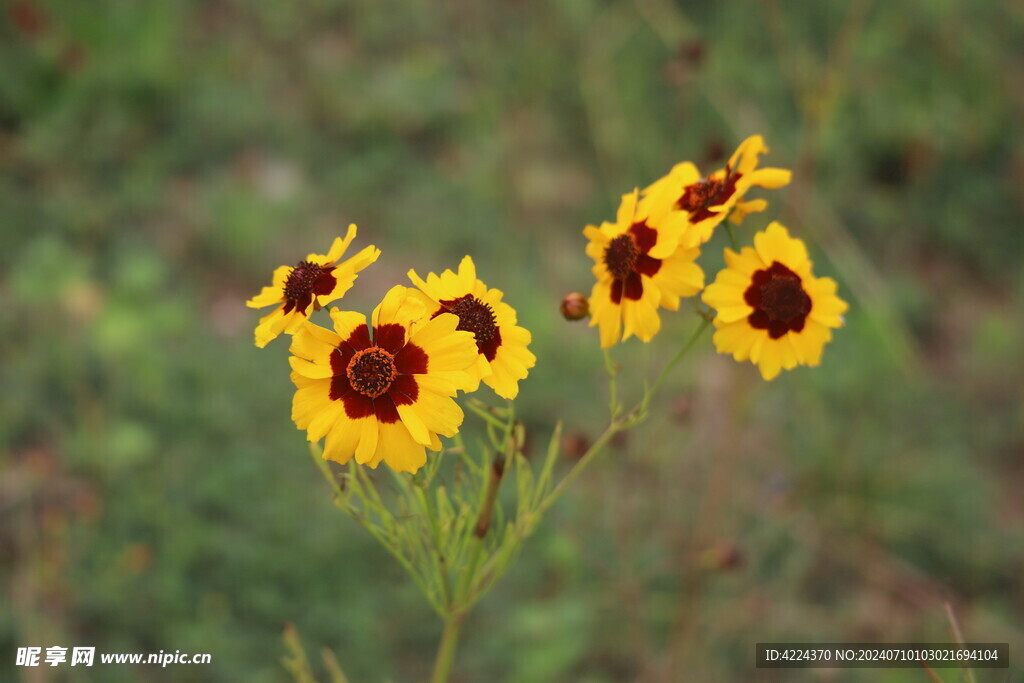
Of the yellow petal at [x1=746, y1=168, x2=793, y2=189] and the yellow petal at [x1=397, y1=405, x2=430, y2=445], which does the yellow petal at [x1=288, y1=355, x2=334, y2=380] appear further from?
the yellow petal at [x1=746, y1=168, x2=793, y2=189]

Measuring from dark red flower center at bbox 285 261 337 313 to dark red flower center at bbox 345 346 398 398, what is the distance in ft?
0.34

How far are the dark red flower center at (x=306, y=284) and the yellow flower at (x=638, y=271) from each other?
0.28 meters

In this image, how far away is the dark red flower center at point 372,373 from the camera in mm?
878

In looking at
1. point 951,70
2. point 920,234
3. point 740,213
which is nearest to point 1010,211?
point 920,234

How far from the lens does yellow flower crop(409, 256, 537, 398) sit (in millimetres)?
935

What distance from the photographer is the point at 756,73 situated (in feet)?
11.3

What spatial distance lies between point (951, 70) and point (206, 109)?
109 inches

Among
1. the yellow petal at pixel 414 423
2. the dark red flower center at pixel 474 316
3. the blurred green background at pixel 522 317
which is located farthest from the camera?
the blurred green background at pixel 522 317

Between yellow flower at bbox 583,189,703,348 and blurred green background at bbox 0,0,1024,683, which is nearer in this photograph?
yellow flower at bbox 583,189,703,348

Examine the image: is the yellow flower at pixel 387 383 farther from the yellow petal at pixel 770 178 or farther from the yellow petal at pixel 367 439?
the yellow petal at pixel 770 178

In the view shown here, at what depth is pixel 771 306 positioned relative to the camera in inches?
40.4

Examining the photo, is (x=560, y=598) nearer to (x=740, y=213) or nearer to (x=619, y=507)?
(x=619, y=507)

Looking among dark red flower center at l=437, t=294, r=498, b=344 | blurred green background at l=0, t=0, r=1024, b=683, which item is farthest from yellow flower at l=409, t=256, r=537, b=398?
blurred green background at l=0, t=0, r=1024, b=683

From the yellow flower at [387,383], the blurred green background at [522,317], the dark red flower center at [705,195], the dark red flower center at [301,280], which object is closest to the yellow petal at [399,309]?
the yellow flower at [387,383]
